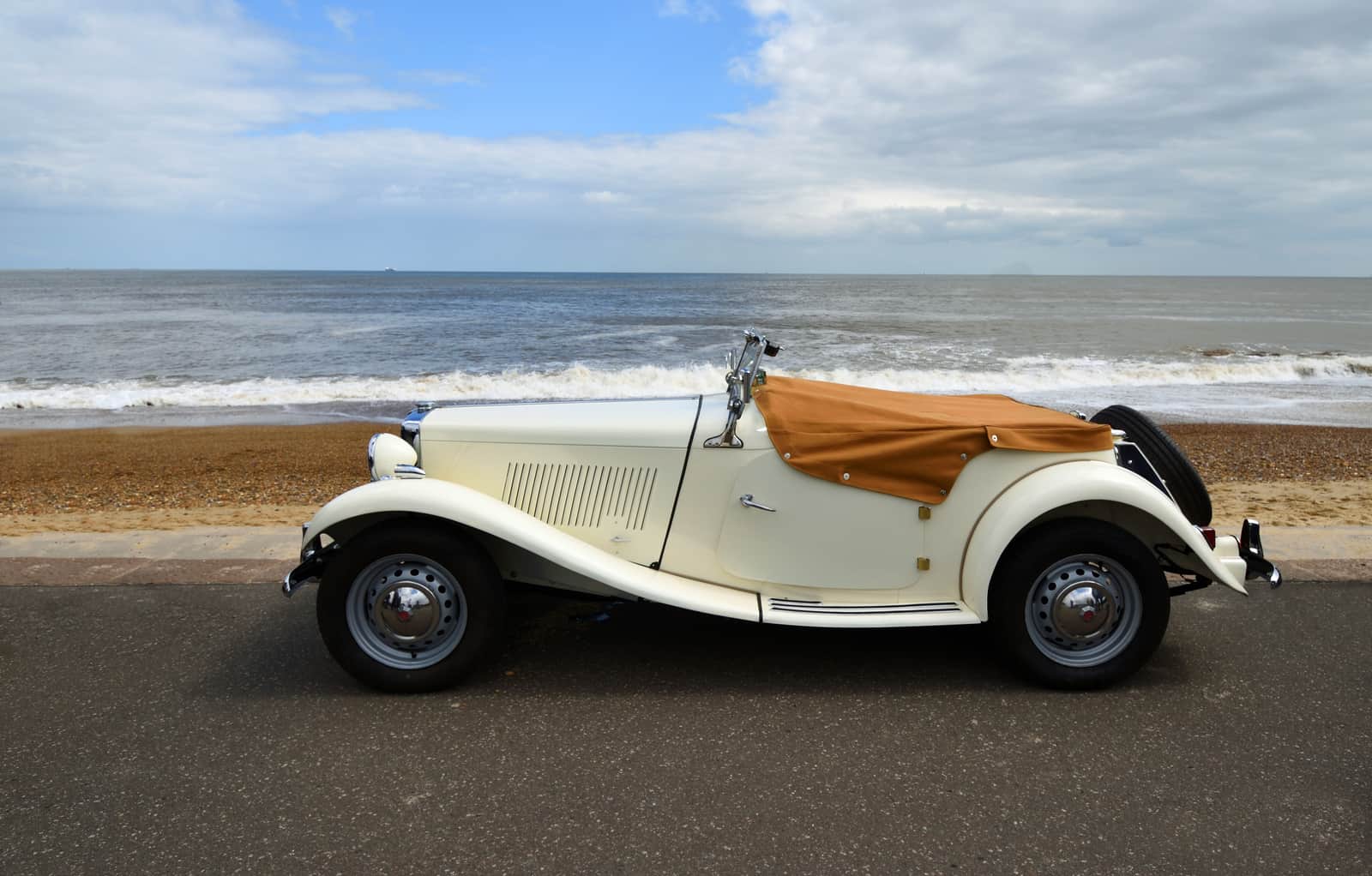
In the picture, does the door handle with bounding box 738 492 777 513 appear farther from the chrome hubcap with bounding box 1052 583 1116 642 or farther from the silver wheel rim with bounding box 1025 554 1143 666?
the chrome hubcap with bounding box 1052 583 1116 642

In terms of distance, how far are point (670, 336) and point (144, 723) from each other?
31.7m

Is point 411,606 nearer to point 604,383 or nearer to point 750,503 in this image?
point 750,503

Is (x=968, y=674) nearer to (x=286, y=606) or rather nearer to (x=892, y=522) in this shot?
(x=892, y=522)

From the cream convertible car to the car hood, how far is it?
0.4 inches

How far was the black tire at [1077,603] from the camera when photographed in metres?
3.54

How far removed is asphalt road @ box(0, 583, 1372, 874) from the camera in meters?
2.56

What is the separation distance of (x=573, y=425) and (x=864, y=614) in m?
1.48

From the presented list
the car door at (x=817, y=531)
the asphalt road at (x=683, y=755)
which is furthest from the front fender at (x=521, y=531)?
the asphalt road at (x=683, y=755)

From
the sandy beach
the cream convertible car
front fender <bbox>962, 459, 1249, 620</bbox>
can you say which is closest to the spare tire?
the cream convertible car

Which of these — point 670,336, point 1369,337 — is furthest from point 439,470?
point 1369,337

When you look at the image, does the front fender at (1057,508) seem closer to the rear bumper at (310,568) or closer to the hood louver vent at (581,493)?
the hood louver vent at (581,493)

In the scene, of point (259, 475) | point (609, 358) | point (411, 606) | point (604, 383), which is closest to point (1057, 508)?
point (411, 606)

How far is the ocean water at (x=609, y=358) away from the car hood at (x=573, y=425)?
12.4 metres

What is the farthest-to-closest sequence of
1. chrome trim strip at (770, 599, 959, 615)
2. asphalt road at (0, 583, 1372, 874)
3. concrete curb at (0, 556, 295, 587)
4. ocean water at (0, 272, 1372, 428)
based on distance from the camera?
ocean water at (0, 272, 1372, 428) < concrete curb at (0, 556, 295, 587) < chrome trim strip at (770, 599, 959, 615) < asphalt road at (0, 583, 1372, 874)
